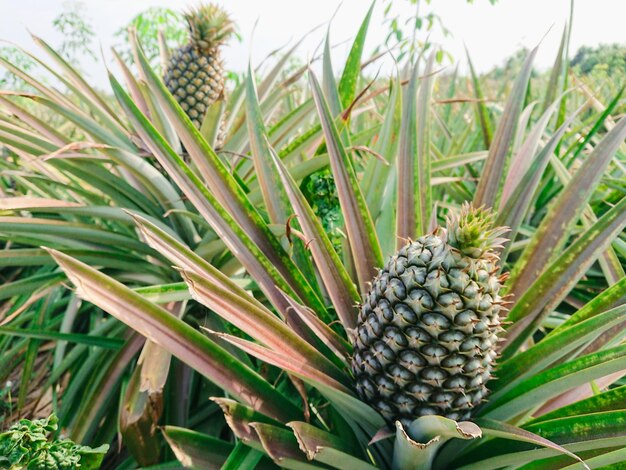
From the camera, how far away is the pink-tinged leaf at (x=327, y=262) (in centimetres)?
103

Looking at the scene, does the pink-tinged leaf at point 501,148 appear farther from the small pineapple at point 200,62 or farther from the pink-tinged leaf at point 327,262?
the small pineapple at point 200,62

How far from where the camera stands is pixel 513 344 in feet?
3.28

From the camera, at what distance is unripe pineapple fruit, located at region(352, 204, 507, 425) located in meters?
0.78

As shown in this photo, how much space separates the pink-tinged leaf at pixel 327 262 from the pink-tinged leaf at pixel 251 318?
0.15 m

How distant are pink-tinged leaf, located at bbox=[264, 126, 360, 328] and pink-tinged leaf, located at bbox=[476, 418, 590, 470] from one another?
314 mm

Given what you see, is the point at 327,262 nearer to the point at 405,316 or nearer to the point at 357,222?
the point at 357,222

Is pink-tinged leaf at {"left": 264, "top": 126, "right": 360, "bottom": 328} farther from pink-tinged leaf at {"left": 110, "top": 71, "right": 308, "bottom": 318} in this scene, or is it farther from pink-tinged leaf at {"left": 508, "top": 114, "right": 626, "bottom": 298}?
pink-tinged leaf at {"left": 508, "top": 114, "right": 626, "bottom": 298}

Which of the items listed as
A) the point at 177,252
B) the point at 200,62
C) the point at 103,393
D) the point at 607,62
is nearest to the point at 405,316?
the point at 177,252

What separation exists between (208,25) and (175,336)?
4.46 feet

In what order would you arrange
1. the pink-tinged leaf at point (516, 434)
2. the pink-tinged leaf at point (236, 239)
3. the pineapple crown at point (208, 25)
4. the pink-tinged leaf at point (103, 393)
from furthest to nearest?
the pineapple crown at point (208, 25) < the pink-tinged leaf at point (103, 393) < the pink-tinged leaf at point (236, 239) < the pink-tinged leaf at point (516, 434)

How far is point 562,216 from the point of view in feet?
3.48

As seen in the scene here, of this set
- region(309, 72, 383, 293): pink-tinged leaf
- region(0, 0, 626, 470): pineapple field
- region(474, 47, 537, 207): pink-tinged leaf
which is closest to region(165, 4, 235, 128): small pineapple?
region(0, 0, 626, 470): pineapple field

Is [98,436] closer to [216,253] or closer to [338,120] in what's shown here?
[216,253]

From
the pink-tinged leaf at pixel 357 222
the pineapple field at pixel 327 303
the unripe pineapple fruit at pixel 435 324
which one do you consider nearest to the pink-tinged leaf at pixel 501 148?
the pineapple field at pixel 327 303
